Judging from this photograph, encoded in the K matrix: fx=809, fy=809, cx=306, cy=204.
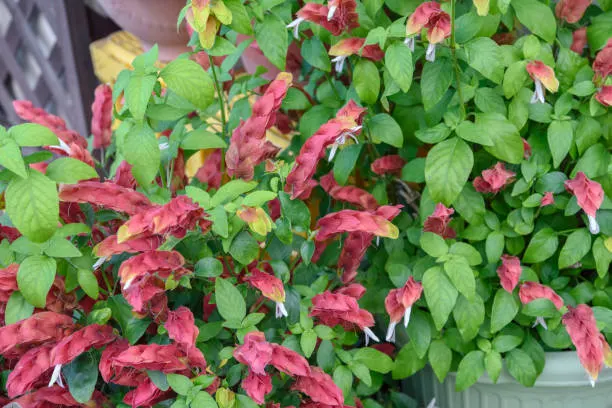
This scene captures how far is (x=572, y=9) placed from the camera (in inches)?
45.8

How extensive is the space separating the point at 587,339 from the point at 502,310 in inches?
4.7

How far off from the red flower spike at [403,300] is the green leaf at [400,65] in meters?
0.26

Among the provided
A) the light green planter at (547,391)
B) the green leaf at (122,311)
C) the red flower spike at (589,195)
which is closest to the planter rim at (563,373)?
the light green planter at (547,391)

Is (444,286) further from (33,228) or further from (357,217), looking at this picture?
(33,228)

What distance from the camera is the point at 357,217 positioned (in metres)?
1.02

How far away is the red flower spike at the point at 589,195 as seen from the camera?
104 centimetres

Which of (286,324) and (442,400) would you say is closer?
(286,324)

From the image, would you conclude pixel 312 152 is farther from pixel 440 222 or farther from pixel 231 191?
pixel 440 222

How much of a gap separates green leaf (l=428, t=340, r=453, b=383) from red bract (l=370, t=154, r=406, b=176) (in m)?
0.27

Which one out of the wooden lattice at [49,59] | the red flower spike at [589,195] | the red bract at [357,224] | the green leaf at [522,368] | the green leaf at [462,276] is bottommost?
the wooden lattice at [49,59]

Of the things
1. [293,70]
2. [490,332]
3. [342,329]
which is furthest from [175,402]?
[293,70]

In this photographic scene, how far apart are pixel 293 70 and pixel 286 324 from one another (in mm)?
518

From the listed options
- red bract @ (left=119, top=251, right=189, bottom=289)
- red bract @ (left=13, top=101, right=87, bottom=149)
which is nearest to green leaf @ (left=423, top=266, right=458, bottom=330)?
red bract @ (left=119, top=251, right=189, bottom=289)

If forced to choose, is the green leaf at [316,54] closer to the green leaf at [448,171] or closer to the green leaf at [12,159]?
the green leaf at [448,171]
